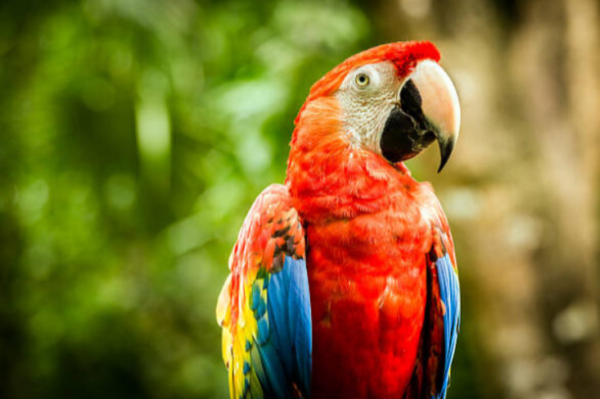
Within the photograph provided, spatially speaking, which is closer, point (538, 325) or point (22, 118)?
point (538, 325)

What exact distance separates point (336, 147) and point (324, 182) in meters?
0.06

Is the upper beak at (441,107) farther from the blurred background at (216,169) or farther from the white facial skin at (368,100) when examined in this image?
the blurred background at (216,169)

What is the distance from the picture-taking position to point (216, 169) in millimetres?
1766

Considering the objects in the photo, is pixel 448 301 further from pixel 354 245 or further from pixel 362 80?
pixel 362 80

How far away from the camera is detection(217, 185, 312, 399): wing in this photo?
739 mm

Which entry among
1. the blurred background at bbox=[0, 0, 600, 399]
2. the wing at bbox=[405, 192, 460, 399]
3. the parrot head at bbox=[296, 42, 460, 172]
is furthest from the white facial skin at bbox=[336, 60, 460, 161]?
the blurred background at bbox=[0, 0, 600, 399]

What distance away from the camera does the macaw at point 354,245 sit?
Result: 2.39 ft

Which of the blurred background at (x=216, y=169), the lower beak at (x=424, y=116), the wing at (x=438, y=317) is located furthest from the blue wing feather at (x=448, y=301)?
the blurred background at (x=216, y=169)

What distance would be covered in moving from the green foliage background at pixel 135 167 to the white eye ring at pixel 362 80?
2.04 feet

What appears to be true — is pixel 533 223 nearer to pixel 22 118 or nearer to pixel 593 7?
pixel 593 7

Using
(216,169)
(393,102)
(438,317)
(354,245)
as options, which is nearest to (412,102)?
(393,102)

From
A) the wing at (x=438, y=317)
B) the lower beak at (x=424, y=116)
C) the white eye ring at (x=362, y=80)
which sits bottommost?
the wing at (x=438, y=317)

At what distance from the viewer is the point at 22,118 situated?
72.9 inches

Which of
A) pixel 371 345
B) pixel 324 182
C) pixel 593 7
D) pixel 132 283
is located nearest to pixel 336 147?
pixel 324 182
